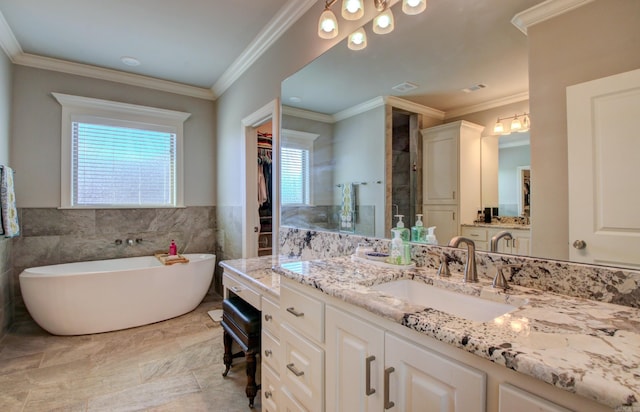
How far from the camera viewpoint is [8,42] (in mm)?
2775

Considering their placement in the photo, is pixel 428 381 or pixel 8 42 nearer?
pixel 428 381

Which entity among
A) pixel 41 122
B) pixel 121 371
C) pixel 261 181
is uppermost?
pixel 41 122

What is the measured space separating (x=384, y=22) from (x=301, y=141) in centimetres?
104

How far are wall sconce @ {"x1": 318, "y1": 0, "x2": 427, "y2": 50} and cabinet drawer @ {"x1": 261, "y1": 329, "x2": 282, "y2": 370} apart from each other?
5.54ft

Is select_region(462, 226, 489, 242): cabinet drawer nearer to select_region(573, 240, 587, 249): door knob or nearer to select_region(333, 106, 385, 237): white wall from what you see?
select_region(573, 240, 587, 249): door knob

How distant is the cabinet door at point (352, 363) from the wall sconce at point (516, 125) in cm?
90

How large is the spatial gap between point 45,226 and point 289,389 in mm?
3439

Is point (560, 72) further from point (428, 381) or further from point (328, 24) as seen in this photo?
point (328, 24)

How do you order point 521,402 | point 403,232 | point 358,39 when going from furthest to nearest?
point 358,39 → point 403,232 → point 521,402

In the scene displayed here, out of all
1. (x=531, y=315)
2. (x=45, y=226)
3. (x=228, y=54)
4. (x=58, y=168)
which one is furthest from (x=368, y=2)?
(x=45, y=226)

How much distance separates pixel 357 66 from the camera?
1827 millimetres

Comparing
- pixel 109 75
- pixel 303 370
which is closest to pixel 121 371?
pixel 303 370

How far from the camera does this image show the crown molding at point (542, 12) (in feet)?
3.24

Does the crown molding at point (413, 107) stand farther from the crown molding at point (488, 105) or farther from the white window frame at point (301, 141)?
the white window frame at point (301, 141)
